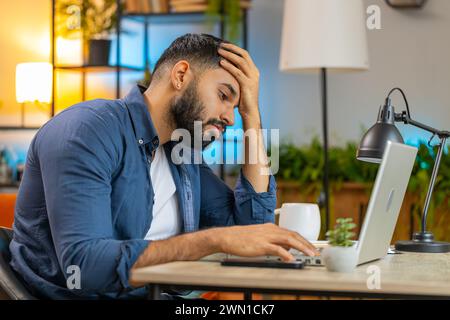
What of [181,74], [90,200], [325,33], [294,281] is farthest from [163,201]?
[325,33]

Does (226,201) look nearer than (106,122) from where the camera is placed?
No

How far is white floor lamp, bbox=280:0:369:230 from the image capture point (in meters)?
3.83

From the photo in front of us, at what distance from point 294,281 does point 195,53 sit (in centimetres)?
94

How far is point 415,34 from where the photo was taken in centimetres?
471

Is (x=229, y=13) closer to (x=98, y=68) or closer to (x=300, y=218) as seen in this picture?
(x=98, y=68)

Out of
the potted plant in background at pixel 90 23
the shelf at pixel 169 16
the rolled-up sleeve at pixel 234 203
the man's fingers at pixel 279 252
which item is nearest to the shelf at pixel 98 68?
the potted plant in background at pixel 90 23

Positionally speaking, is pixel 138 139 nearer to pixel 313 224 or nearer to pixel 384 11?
pixel 313 224

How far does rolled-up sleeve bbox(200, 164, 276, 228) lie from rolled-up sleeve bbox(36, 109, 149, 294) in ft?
1.71

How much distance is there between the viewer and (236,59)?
2170 mm

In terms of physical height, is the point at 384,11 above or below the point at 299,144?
above

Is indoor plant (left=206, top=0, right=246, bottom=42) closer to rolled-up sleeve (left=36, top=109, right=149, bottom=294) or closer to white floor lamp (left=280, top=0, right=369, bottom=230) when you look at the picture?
white floor lamp (left=280, top=0, right=369, bottom=230)

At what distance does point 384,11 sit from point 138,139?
3059mm

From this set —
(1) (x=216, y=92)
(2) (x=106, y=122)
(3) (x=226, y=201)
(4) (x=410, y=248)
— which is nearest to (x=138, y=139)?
(2) (x=106, y=122)

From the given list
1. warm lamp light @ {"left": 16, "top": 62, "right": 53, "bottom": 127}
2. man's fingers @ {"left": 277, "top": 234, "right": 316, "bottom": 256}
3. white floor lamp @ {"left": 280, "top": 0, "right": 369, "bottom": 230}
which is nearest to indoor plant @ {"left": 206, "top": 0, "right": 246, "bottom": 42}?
white floor lamp @ {"left": 280, "top": 0, "right": 369, "bottom": 230}
